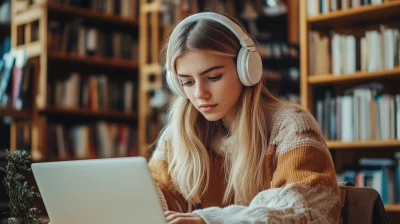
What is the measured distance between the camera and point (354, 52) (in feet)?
9.70

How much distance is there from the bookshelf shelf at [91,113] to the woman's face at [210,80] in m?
2.52

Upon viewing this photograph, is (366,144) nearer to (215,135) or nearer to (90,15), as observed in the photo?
(215,135)

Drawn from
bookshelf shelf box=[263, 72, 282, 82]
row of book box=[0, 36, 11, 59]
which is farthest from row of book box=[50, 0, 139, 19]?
bookshelf shelf box=[263, 72, 282, 82]

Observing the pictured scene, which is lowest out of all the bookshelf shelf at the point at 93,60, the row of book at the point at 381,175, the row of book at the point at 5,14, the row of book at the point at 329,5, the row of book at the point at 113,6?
the row of book at the point at 381,175

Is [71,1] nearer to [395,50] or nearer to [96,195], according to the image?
[395,50]

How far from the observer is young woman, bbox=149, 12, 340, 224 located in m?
1.15

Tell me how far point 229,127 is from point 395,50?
5.23ft

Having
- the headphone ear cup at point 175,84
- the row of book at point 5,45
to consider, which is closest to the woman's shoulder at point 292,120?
the headphone ear cup at point 175,84

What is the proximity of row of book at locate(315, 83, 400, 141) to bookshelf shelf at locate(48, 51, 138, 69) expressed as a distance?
68.3 inches

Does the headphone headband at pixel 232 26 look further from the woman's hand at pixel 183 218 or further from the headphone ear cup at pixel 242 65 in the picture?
the woman's hand at pixel 183 218

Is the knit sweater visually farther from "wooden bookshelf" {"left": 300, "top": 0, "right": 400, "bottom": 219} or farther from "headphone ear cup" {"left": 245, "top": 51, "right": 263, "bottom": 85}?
"wooden bookshelf" {"left": 300, "top": 0, "right": 400, "bottom": 219}

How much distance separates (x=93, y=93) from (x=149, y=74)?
41 centimetres

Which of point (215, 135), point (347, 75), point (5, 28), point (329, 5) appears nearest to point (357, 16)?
point (329, 5)

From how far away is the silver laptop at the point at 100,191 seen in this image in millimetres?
1011
